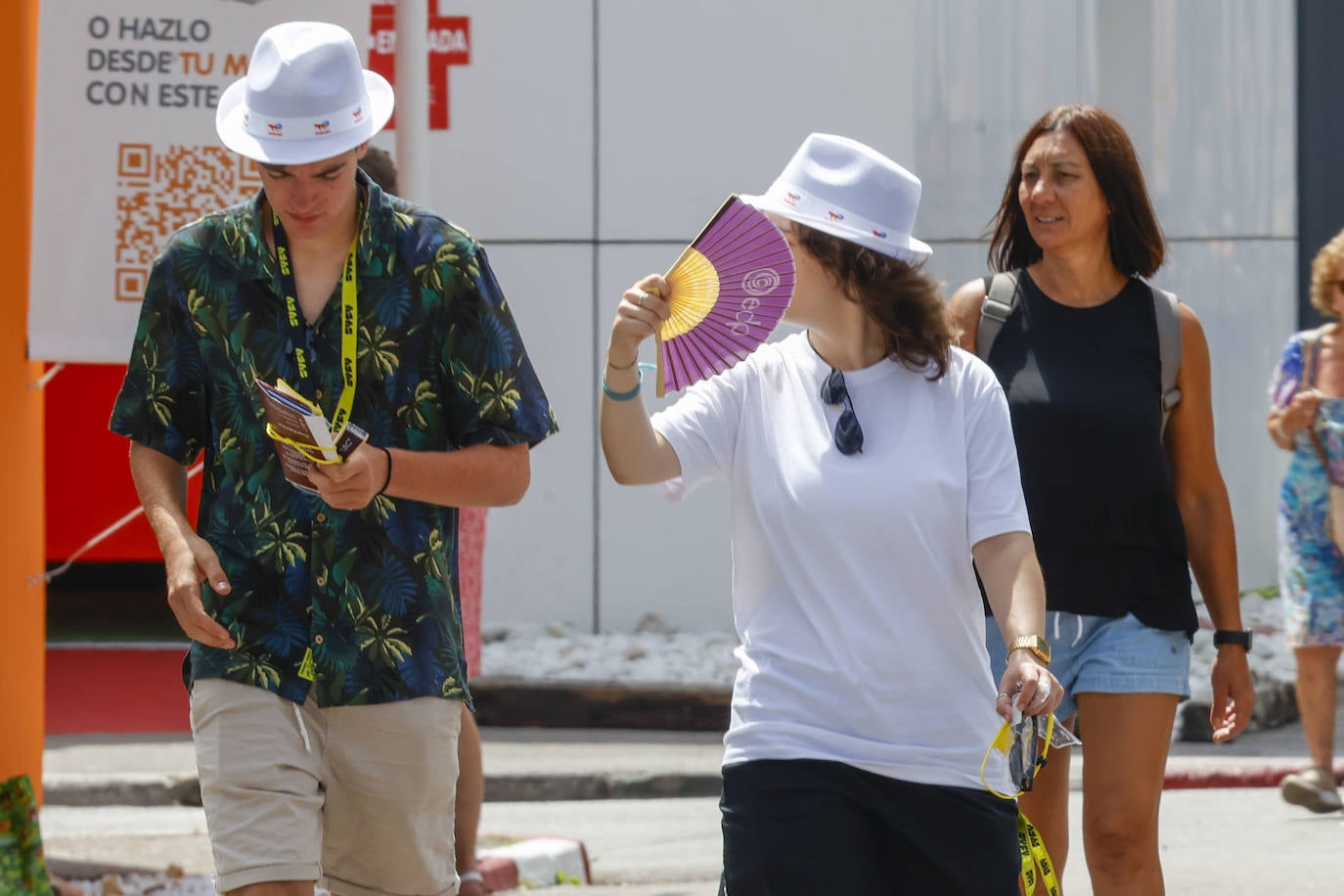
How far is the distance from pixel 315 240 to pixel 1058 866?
225cm

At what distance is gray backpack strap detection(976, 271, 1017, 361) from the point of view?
449 cm

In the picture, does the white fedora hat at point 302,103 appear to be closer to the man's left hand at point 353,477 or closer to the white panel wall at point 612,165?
the man's left hand at point 353,477

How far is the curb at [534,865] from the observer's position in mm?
6348

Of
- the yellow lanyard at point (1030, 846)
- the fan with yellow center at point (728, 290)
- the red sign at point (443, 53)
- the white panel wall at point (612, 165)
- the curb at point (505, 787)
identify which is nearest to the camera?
the yellow lanyard at point (1030, 846)

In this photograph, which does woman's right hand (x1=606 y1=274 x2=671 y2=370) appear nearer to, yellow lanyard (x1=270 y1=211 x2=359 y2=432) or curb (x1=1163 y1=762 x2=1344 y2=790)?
yellow lanyard (x1=270 y1=211 x2=359 y2=432)

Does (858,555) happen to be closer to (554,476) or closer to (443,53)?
(554,476)

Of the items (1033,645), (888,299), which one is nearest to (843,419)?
(888,299)

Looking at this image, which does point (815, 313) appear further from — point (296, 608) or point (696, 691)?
point (696, 691)

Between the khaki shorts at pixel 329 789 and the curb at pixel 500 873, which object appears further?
the curb at pixel 500 873

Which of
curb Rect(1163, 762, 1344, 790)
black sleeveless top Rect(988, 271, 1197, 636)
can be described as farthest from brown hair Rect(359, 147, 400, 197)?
curb Rect(1163, 762, 1344, 790)

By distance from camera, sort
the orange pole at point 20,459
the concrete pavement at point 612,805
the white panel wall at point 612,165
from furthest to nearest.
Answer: the white panel wall at point 612,165
the concrete pavement at point 612,805
the orange pole at point 20,459

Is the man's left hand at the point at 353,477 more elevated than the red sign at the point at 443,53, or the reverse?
the red sign at the point at 443,53

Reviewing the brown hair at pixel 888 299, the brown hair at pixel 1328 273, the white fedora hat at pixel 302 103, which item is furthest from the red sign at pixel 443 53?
the brown hair at pixel 888 299

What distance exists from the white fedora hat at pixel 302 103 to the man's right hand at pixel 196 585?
2.23ft
